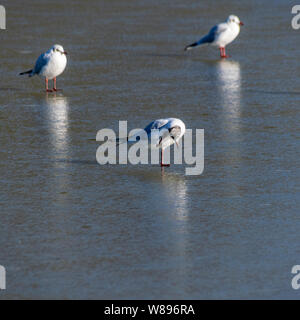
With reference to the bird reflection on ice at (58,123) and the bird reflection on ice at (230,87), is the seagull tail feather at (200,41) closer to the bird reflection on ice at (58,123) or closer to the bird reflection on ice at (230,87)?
the bird reflection on ice at (230,87)

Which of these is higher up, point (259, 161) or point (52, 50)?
point (52, 50)

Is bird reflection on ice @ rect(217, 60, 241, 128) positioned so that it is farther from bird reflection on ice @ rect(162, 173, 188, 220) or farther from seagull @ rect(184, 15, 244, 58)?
bird reflection on ice @ rect(162, 173, 188, 220)

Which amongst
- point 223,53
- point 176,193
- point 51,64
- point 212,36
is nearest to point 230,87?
point 51,64

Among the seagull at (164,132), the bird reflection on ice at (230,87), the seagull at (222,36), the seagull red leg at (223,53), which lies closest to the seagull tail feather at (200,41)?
the seagull at (222,36)

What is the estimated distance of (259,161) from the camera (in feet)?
25.1

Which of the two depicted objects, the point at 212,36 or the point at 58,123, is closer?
the point at 58,123

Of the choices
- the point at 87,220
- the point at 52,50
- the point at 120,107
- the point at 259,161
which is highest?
the point at 52,50

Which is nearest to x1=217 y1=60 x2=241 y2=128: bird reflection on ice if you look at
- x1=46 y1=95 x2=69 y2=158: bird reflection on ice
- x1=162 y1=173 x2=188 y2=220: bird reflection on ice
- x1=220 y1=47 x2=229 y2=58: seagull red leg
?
x1=220 y1=47 x2=229 y2=58: seagull red leg

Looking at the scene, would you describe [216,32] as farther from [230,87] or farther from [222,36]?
[230,87]

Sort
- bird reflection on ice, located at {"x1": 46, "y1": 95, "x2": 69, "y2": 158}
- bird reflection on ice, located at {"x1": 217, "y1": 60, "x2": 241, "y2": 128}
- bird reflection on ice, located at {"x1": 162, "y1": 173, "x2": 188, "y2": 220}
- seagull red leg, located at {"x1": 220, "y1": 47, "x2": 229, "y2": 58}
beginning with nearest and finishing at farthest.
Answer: bird reflection on ice, located at {"x1": 162, "y1": 173, "x2": 188, "y2": 220} → bird reflection on ice, located at {"x1": 46, "y1": 95, "x2": 69, "y2": 158} → bird reflection on ice, located at {"x1": 217, "y1": 60, "x2": 241, "y2": 128} → seagull red leg, located at {"x1": 220, "y1": 47, "x2": 229, "y2": 58}
